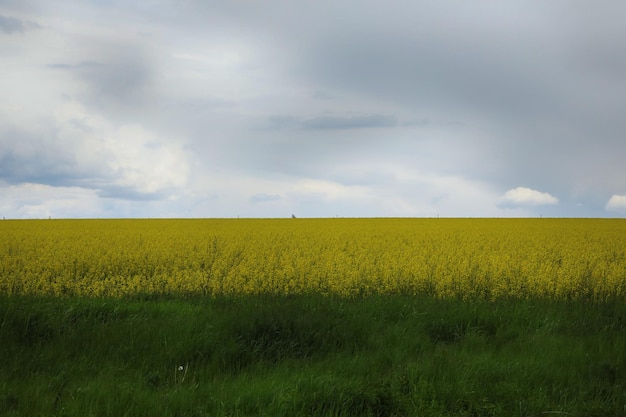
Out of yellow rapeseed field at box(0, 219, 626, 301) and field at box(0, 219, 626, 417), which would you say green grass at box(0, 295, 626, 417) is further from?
yellow rapeseed field at box(0, 219, 626, 301)

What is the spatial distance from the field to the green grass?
0.08 ft

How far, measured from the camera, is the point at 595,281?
13.7 m

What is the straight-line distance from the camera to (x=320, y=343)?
25.6 feet

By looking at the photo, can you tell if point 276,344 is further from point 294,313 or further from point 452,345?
point 452,345

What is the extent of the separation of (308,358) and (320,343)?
1.88 feet

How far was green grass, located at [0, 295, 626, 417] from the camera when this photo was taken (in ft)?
18.1

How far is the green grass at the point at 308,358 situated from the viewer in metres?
5.52

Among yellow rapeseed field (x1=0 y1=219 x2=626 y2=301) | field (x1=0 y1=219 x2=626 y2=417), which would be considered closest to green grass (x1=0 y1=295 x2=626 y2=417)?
field (x1=0 y1=219 x2=626 y2=417)

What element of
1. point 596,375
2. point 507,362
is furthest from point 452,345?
point 596,375

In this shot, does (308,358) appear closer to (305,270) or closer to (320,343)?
(320,343)

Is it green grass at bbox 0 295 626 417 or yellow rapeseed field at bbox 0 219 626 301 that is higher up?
yellow rapeseed field at bbox 0 219 626 301

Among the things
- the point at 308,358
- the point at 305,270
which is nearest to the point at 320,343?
the point at 308,358

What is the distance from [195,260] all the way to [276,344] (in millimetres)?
9736

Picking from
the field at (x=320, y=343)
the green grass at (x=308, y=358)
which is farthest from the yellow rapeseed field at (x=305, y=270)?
the green grass at (x=308, y=358)
